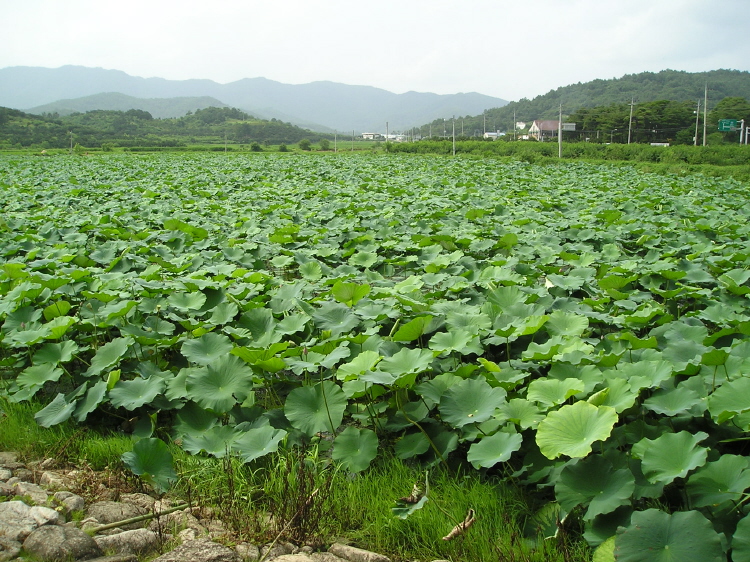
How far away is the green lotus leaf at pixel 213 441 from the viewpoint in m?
2.18

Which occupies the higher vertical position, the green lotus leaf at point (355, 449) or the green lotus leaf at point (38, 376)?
the green lotus leaf at point (38, 376)

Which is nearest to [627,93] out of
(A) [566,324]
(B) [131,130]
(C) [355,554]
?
(B) [131,130]

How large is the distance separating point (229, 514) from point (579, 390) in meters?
1.44

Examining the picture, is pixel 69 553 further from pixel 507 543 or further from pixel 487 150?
pixel 487 150

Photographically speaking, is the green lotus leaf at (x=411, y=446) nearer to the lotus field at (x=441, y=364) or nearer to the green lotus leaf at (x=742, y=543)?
the lotus field at (x=441, y=364)

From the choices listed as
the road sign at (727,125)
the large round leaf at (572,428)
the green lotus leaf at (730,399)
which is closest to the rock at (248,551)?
the large round leaf at (572,428)

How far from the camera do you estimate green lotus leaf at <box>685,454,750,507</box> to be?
1.58 m

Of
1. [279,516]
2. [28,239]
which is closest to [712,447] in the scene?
[279,516]

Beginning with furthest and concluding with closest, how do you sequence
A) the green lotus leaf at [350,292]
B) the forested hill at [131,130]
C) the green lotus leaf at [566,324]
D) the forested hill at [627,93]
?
the forested hill at [627,93]
the forested hill at [131,130]
the green lotus leaf at [350,292]
the green lotus leaf at [566,324]

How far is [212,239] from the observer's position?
5895 mm

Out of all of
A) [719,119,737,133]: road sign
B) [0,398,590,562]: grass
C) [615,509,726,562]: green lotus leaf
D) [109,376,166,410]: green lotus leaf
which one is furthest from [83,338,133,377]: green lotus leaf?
[719,119,737,133]: road sign

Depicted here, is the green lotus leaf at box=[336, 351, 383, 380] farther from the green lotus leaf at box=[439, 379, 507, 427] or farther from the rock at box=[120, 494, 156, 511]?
the rock at box=[120, 494, 156, 511]

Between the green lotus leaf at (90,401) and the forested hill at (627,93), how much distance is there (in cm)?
5737

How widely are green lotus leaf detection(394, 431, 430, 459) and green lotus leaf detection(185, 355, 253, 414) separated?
0.76 metres
